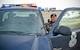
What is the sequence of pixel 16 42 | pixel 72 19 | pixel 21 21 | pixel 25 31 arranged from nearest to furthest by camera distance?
pixel 16 42
pixel 25 31
pixel 21 21
pixel 72 19

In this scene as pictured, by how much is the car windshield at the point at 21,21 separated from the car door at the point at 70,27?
45 centimetres

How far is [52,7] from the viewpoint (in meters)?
16.5

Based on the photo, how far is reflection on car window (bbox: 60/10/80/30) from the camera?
197 inches

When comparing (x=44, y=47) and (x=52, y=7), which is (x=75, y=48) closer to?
(x=44, y=47)

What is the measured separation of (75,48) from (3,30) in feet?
6.17

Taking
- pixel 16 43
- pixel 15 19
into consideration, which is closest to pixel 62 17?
pixel 15 19

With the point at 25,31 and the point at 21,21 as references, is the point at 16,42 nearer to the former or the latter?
the point at 25,31

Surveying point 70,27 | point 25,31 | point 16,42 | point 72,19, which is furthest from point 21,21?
point 72,19

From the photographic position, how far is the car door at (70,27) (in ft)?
14.9

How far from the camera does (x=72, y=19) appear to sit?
5.31 m

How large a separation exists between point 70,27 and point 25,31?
1511 millimetres

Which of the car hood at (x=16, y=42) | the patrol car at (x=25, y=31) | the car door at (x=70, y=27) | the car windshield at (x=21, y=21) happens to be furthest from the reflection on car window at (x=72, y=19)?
the car hood at (x=16, y=42)

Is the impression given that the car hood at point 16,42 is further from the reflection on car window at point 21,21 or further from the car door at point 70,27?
the car door at point 70,27

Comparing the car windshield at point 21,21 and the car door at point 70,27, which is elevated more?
the car windshield at point 21,21
